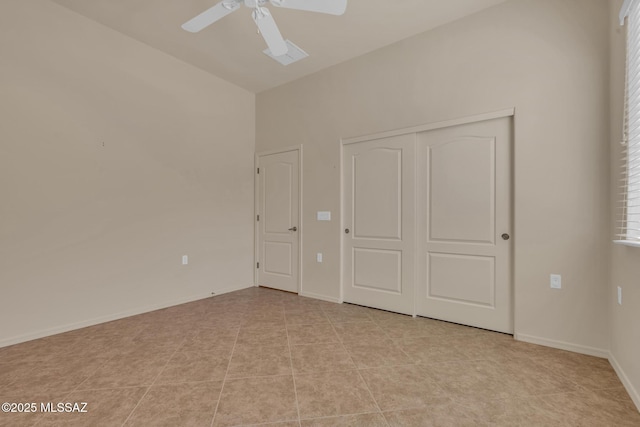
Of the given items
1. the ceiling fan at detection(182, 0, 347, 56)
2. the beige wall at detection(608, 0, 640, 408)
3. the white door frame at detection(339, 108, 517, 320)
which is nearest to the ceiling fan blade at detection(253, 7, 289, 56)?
the ceiling fan at detection(182, 0, 347, 56)

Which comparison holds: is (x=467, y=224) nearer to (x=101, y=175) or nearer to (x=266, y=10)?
(x=266, y=10)

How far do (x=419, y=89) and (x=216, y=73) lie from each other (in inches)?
106

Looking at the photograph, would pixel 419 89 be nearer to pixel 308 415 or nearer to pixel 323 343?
pixel 323 343

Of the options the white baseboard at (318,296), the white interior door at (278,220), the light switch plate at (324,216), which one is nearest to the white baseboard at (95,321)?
the white interior door at (278,220)

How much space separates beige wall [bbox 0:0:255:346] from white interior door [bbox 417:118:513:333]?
2.72 metres

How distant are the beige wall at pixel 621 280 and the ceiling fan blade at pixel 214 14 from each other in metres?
2.64

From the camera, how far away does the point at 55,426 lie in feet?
4.96

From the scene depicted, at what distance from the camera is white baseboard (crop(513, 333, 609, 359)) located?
2.26 m

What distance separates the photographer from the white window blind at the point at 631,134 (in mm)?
1760

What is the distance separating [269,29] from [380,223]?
2207mm

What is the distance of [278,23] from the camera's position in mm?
2922

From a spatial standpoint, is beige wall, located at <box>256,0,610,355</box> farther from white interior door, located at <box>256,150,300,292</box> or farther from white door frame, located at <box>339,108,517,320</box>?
white interior door, located at <box>256,150,300,292</box>

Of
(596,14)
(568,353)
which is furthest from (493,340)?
(596,14)

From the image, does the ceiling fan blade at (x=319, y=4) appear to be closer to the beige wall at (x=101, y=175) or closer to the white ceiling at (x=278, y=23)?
the white ceiling at (x=278, y=23)
